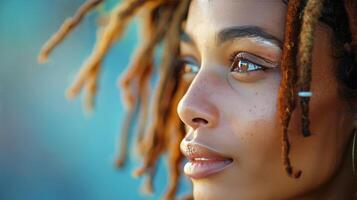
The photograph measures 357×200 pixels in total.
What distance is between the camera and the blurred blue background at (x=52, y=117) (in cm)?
217

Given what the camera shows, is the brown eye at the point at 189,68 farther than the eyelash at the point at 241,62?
Yes

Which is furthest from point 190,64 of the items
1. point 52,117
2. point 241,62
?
point 52,117

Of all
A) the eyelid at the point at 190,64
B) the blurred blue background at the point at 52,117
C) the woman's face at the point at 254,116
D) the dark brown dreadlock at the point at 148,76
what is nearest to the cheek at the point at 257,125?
the woman's face at the point at 254,116

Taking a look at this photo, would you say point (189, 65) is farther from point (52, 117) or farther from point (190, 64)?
point (52, 117)

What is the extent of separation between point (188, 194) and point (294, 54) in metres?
0.53

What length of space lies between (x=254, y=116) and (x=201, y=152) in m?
0.10

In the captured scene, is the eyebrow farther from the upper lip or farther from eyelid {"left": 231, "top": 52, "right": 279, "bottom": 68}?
the upper lip

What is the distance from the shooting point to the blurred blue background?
85.3 inches

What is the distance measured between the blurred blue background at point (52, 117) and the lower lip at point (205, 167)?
93 cm

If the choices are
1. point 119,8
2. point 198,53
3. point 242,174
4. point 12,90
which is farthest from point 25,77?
point 242,174

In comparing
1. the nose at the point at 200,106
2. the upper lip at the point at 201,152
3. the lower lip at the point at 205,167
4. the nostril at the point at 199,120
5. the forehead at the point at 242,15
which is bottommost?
the lower lip at the point at 205,167

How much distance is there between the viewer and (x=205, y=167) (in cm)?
117

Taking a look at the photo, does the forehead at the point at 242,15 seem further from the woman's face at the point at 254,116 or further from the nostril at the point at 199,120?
the nostril at the point at 199,120

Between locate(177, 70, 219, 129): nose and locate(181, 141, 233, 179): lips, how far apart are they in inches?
1.4
